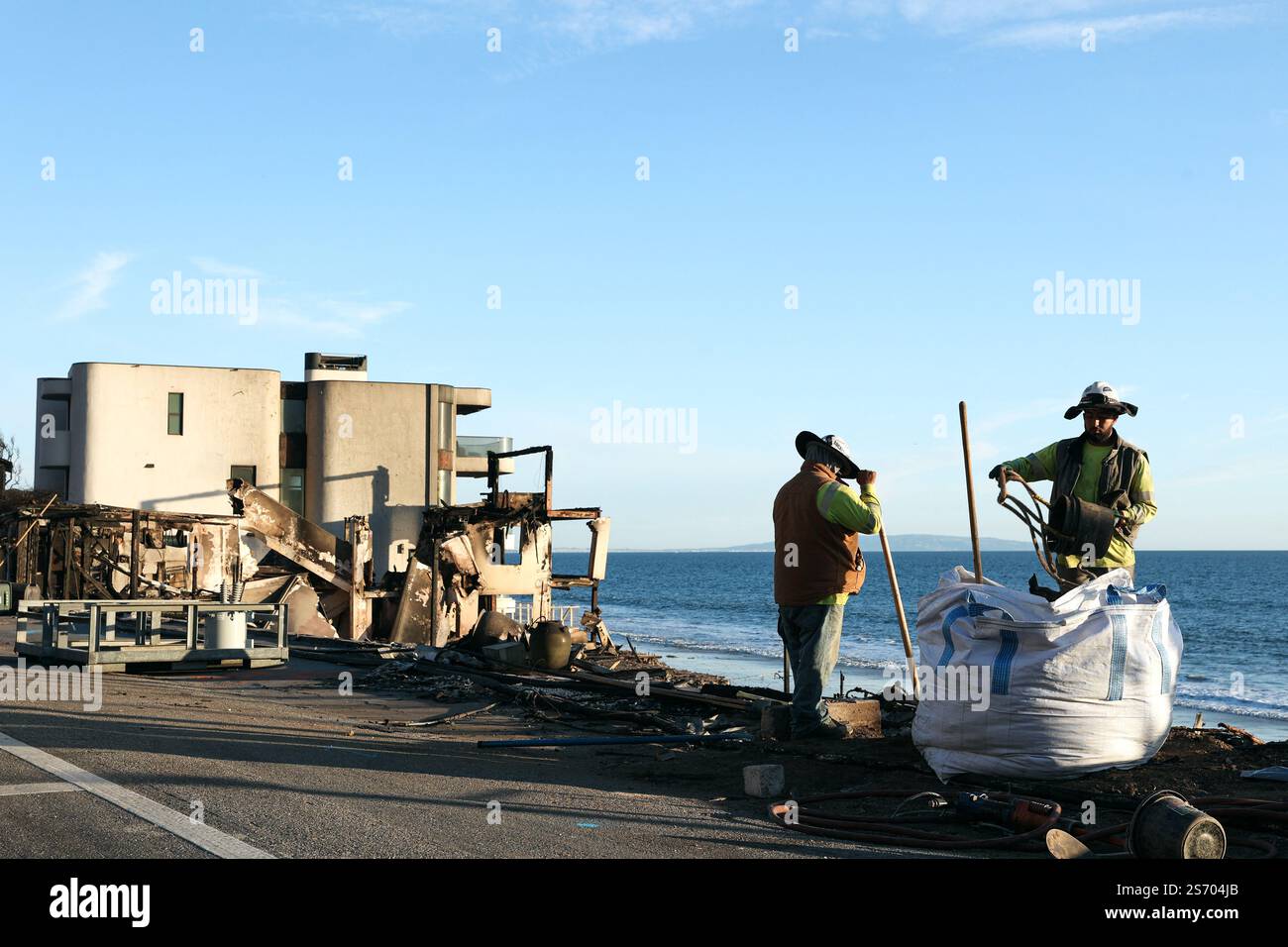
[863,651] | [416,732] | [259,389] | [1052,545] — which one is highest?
[259,389]

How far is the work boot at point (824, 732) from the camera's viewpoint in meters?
8.38

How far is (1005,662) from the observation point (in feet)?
22.7

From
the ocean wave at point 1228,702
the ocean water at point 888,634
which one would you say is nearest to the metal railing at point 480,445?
the ocean water at point 888,634

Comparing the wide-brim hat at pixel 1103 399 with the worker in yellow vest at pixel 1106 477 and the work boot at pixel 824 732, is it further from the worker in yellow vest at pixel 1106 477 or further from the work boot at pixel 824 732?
the work boot at pixel 824 732

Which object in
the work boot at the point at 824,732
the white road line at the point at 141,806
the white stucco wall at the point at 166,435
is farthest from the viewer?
the white stucco wall at the point at 166,435

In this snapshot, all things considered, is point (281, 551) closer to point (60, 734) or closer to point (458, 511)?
point (458, 511)

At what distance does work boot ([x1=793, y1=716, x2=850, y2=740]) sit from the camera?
838 centimetres

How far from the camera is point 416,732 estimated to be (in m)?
9.93

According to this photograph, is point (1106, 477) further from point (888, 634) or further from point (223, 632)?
point (888, 634)

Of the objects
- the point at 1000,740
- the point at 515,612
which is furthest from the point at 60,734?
the point at 515,612

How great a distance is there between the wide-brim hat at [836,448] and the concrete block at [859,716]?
62.4 inches

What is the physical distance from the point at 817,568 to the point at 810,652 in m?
0.55

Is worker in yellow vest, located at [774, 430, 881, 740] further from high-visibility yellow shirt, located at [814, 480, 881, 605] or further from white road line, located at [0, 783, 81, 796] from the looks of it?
white road line, located at [0, 783, 81, 796]
